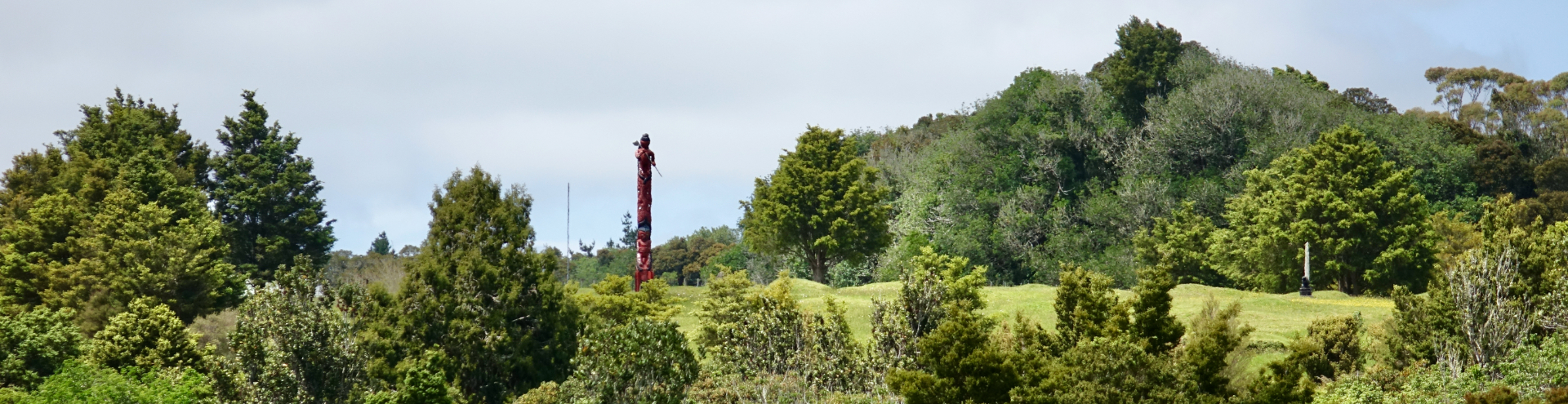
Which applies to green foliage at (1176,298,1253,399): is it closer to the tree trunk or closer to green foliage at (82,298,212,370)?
green foliage at (82,298,212,370)

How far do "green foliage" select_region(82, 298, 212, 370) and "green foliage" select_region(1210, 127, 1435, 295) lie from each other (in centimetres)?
4052

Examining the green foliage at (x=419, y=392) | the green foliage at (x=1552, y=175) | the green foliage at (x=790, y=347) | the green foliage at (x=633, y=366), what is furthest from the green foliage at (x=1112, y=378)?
the green foliage at (x=1552, y=175)

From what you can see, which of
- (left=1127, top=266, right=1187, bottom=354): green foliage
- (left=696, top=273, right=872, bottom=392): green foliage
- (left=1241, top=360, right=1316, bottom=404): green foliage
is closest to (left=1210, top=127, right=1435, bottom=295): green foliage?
(left=696, top=273, right=872, bottom=392): green foliage

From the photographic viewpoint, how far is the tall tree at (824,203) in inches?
2544

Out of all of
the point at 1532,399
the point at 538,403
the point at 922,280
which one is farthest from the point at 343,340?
the point at 1532,399

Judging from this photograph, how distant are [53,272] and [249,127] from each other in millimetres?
19888

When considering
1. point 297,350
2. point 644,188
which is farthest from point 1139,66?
point 297,350

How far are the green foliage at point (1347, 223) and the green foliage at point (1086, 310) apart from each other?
27.4 meters

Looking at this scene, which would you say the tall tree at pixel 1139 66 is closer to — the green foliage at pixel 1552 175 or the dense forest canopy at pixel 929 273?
the dense forest canopy at pixel 929 273

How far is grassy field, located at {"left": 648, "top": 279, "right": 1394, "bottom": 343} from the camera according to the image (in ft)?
131

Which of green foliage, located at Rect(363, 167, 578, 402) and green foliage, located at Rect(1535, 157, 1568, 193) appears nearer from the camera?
green foliage, located at Rect(363, 167, 578, 402)

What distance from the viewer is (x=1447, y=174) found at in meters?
70.4

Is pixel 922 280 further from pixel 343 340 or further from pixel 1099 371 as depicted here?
pixel 343 340

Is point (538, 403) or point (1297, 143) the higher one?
point (1297, 143)
